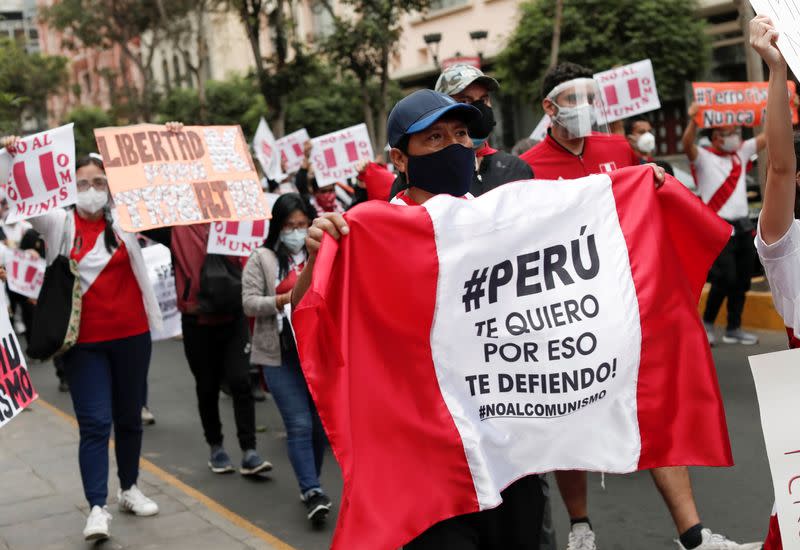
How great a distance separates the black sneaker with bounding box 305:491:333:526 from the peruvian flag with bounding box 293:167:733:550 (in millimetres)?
A: 2649

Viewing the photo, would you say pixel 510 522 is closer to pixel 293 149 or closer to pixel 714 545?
pixel 714 545

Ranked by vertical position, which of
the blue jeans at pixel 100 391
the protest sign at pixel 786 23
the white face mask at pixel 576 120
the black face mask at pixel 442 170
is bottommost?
the blue jeans at pixel 100 391

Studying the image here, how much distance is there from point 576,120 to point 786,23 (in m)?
2.57

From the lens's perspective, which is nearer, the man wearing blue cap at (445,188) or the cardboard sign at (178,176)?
A: the man wearing blue cap at (445,188)

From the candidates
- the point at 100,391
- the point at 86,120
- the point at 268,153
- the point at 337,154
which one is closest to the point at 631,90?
the point at 337,154

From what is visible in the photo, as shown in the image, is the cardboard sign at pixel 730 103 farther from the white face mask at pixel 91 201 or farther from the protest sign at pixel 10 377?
the protest sign at pixel 10 377

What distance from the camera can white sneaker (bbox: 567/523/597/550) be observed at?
486 cm

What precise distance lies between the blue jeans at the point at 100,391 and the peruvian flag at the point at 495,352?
2871mm

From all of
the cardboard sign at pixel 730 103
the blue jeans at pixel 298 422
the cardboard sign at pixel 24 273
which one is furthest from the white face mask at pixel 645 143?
the cardboard sign at pixel 24 273

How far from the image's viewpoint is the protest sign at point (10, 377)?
4.97 meters

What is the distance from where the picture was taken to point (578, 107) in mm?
5551

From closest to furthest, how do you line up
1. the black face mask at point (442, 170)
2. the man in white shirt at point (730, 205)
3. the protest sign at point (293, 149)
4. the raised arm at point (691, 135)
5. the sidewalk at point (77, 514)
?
the black face mask at point (442, 170) → the sidewalk at point (77, 514) → the raised arm at point (691, 135) → the man in white shirt at point (730, 205) → the protest sign at point (293, 149)

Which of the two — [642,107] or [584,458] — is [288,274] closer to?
[584,458]

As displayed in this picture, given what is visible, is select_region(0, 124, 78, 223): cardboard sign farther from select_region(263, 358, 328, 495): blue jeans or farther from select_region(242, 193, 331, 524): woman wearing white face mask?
select_region(263, 358, 328, 495): blue jeans
